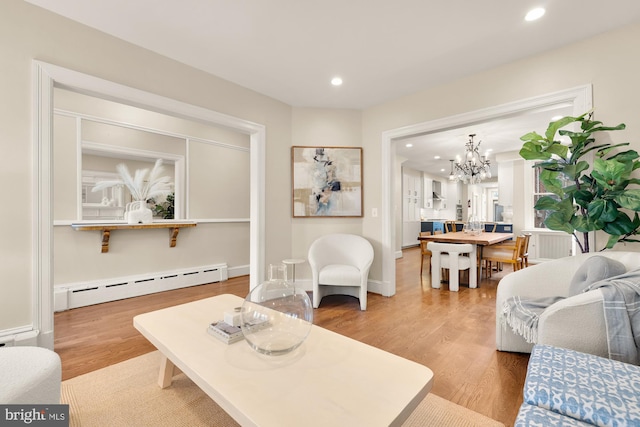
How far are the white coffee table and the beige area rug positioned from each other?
0.45 meters

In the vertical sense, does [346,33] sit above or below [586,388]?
above

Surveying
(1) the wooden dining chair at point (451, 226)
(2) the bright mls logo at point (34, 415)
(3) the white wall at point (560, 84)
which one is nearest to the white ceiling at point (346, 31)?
(3) the white wall at point (560, 84)

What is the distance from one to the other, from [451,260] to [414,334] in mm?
1921

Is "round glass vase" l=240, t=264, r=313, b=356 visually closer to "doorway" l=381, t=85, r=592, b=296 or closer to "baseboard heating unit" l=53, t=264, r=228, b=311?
"doorway" l=381, t=85, r=592, b=296

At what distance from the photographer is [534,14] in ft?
7.25

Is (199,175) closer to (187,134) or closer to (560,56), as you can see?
(187,134)

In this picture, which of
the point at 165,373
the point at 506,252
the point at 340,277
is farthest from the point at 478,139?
the point at 165,373

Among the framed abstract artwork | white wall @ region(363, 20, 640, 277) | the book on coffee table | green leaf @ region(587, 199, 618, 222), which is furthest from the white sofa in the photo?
the framed abstract artwork

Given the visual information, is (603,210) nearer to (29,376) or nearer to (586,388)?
(586,388)

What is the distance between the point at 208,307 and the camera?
6.61 feet

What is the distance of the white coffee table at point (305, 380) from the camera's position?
3.18 feet

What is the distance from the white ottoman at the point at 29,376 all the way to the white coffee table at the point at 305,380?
41 cm

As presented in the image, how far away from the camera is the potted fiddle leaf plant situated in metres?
2.03

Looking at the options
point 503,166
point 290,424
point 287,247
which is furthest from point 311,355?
point 503,166
